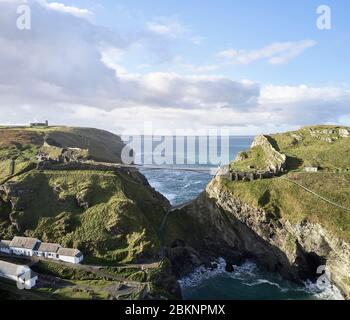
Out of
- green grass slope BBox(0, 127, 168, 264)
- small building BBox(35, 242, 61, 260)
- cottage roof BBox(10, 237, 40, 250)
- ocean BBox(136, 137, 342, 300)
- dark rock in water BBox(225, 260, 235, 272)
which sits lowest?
ocean BBox(136, 137, 342, 300)

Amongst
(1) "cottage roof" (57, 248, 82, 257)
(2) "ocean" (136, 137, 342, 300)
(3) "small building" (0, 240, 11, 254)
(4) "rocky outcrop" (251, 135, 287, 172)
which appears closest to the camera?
(1) "cottage roof" (57, 248, 82, 257)

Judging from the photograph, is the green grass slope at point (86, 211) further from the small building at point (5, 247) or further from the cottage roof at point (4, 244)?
the small building at point (5, 247)

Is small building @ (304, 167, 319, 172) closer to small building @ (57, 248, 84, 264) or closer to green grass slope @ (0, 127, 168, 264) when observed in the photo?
green grass slope @ (0, 127, 168, 264)

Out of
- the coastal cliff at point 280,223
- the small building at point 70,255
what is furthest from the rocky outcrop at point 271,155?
the small building at point 70,255

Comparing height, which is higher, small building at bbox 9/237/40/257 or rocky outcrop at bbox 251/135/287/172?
rocky outcrop at bbox 251/135/287/172

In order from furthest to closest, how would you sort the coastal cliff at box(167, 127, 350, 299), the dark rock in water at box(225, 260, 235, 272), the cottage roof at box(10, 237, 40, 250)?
the dark rock in water at box(225, 260, 235, 272)
the coastal cliff at box(167, 127, 350, 299)
the cottage roof at box(10, 237, 40, 250)

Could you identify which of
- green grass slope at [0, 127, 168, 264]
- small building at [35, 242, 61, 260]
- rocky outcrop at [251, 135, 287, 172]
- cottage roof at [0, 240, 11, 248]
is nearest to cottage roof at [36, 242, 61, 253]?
small building at [35, 242, 61, 260]

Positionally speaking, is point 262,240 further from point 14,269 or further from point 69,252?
point 14,269
